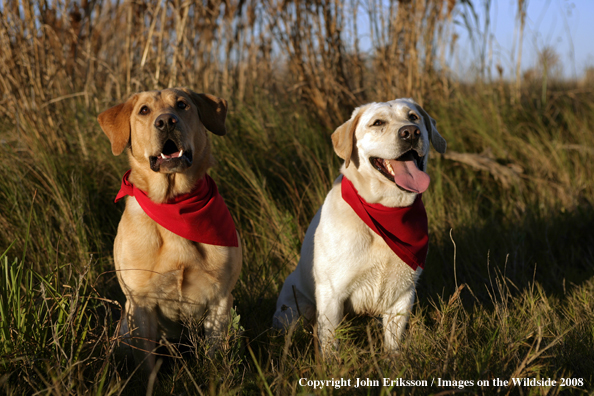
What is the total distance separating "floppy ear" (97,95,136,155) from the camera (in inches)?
109

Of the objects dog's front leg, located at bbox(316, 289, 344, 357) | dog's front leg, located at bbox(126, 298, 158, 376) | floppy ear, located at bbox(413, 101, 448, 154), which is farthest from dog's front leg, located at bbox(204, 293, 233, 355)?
floppy ear, located at bbox(413, 101, 448, 154)

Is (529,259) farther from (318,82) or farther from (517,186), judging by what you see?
(318,82)

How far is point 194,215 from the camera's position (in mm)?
2695

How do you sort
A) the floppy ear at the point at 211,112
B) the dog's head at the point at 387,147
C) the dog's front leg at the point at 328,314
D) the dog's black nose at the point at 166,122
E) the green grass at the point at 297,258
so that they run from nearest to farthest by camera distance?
the green grass at the point at 297,258 → the dog's black nose at the point at 166,122 → the dog's head at the point at 387,147 → the dog's front leg at the point at 328,314 → the floppy ear at the point at 211,112

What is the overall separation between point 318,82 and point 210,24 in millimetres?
1553

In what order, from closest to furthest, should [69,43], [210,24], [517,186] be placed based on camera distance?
[517,186] < [69,43] < [210,24]

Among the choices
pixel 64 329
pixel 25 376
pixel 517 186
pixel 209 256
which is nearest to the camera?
pixel 25 376

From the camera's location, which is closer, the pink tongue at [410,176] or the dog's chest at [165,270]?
the dog's chest at [165,270]

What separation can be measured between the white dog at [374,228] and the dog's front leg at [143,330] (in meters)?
0.80

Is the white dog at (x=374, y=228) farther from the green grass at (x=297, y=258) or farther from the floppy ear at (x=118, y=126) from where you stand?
the floppy ear at (x=118, y=126)

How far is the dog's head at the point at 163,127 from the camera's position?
8.61 feet

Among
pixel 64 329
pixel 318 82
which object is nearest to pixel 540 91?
pixel 318 82

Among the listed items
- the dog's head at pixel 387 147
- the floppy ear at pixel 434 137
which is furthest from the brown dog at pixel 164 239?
the floppy ear at pixel 434 137

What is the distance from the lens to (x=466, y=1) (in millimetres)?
5945
